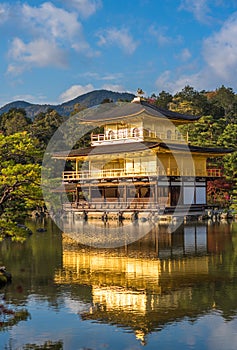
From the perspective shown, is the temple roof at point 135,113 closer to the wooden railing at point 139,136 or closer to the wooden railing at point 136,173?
the wooden railing at point 139,136

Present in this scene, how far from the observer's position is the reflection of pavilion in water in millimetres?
11688

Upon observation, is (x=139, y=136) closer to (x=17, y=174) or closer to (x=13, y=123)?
(x=17, y=174)

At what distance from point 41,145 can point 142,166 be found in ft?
70.2

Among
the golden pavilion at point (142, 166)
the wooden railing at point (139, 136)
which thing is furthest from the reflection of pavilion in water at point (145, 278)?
the wooden railing at point (139, 136)

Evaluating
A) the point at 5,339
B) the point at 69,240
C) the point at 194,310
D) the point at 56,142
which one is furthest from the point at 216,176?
the point at 5,339

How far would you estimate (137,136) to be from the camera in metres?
40.9

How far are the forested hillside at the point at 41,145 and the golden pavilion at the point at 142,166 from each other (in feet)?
7.28

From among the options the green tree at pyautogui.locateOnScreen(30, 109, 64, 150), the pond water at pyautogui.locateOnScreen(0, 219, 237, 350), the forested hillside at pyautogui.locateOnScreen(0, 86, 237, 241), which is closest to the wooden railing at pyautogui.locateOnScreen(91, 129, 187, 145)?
the forested hillside at pyautogui.locateOnScreen(0, 86, 237, 241)

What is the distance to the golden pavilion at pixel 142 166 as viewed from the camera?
123ft

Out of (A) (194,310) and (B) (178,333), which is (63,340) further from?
(A) (194,310)

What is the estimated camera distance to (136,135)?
41125 millimetres

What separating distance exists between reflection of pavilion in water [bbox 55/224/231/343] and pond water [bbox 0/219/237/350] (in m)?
0.02

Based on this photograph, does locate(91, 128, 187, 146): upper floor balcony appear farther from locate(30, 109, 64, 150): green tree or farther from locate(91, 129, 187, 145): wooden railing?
locate(30, 109, 64, 150): green tree

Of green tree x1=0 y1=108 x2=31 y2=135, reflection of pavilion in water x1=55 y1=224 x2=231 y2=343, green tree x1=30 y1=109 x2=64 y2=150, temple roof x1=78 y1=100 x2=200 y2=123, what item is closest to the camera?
reflection of pavilion in water x1=55 y1=224 x2=231 y2=343
